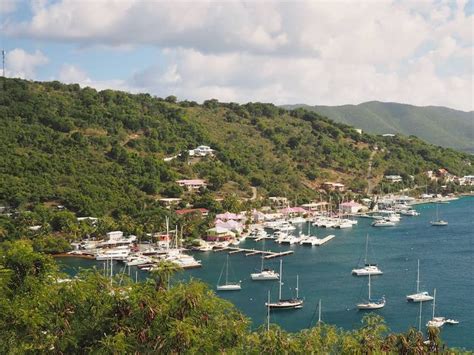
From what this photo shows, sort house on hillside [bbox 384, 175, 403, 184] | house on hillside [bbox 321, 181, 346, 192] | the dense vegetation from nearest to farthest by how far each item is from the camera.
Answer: the dense vegetation, house on hillside [bbox 321, 181, 346, 192], house on hillside [bbox 384, 175, 403, 184]

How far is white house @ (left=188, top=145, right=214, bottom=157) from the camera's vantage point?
72.4 meters

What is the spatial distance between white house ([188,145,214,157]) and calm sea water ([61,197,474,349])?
726 inches

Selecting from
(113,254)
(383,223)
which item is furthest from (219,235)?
(383,223)

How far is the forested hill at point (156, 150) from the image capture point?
5469 cm

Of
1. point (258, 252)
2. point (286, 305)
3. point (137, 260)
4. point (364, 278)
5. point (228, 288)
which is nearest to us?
point (286, 305)

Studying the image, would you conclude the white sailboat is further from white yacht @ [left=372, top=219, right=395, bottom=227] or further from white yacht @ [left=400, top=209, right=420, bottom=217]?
white yacht @ [left=400, top=209, right=420, bottom=217]

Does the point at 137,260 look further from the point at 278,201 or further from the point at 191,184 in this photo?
the point at 278,201

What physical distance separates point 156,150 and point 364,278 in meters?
36.6

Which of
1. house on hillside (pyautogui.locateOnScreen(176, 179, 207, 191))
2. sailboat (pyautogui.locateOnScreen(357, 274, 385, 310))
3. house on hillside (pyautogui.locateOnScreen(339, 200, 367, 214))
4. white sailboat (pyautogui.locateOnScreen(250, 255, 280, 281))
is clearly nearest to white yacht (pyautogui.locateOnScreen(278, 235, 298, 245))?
white sailboat (pyautogui.locateOnScreen(250, 255, 280, 281))

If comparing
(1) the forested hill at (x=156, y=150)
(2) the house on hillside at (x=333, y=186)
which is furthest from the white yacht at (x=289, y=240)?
(2) the house on hillside at (x=333, y=186)

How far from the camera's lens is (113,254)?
43719 mm

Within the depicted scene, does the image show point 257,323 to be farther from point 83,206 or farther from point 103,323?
point 83,206

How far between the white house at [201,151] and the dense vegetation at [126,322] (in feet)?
183

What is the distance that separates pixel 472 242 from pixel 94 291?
42.4 metres
